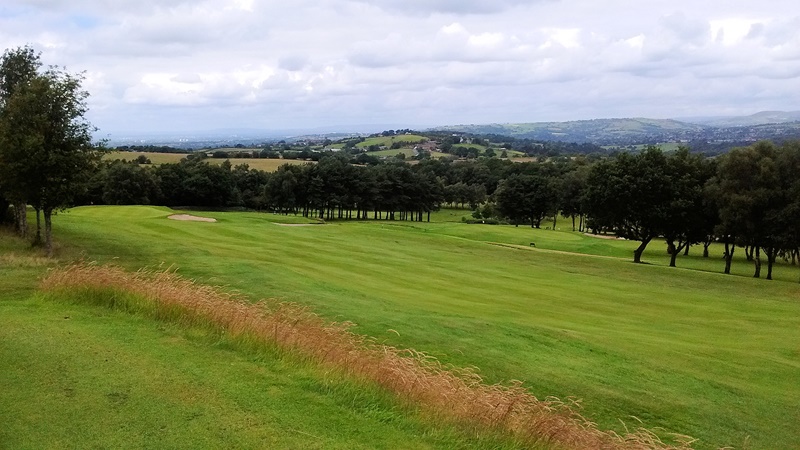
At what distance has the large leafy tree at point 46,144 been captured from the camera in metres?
22.4

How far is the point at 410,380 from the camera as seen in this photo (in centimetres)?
933

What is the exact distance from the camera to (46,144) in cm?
2284

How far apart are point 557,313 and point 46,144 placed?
830 inches

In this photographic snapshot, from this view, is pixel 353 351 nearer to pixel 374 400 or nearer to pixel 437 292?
pixel 374 400

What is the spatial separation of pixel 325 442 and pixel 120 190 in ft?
318

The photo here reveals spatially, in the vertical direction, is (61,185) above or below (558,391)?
above

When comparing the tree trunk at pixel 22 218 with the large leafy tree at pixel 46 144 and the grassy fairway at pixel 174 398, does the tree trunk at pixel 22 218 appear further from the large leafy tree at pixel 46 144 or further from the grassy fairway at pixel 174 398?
the grassy fairway at pixel 174 398

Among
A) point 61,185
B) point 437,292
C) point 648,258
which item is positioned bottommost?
point 648,258

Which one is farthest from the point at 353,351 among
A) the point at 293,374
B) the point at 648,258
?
the point at 648,258

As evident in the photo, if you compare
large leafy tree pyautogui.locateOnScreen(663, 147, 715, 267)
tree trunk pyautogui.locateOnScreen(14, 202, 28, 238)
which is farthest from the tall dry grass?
large leafy tree pyautogui.locateOnScreen(663, 147, 715, 267)

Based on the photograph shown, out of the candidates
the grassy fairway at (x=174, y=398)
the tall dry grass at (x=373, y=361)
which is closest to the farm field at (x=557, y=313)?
the tall dry grass at (x=373, y=361)

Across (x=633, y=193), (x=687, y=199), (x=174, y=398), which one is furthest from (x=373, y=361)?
(x=687, y=199)

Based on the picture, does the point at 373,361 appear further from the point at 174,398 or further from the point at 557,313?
the point at 557,313

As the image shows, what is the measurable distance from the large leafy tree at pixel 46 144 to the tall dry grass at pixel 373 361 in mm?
9603
